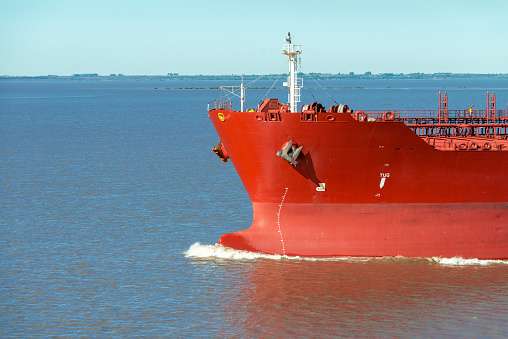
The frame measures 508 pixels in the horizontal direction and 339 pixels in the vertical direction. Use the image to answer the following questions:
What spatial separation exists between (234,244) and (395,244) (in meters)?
6.48

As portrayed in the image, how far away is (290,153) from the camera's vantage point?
2628 centimetres

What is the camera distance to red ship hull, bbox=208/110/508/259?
1048 inches

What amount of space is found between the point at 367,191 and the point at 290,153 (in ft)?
11.5

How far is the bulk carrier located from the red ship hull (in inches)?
1.6

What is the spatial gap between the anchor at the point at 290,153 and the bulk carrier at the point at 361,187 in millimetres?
61

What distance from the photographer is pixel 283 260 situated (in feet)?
90.1

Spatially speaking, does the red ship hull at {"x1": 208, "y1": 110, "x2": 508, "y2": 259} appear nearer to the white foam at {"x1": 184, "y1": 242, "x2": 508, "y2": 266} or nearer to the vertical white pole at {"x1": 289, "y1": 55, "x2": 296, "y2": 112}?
the white foam at {"x1": 184, "y1": 242, "x2": 508, "y2": 266}

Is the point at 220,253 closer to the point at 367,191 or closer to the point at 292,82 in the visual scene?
the point at 367,191

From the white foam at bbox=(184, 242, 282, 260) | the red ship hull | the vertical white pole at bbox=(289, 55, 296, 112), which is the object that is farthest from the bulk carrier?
the vertical white pole at bbox=(289, 55, 296, 112)

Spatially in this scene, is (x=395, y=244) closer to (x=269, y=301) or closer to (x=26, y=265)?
(x=269, y=301)

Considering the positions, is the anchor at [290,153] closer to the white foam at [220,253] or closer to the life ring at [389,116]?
the life ring at [389,116]

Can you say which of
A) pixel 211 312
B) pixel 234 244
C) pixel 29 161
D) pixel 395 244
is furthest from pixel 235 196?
pixel 29 161

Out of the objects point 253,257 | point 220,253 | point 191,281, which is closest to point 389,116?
point 253,257

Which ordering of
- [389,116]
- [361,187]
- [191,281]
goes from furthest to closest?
[389,116] < [361,187] < [191,281]
